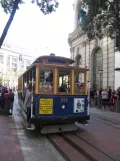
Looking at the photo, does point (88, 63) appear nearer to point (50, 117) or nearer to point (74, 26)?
point (74, 26)

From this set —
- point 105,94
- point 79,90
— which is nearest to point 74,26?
point 105,94

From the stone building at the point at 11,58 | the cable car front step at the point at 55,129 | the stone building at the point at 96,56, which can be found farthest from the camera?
the stone building at the point at 11,58

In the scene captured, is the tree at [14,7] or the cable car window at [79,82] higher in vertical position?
the tree at [14,7]

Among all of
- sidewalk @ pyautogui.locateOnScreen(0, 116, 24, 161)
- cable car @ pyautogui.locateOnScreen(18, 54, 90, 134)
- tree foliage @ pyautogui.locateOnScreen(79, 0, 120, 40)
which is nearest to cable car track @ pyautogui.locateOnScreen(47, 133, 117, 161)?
cable car @ pyautogui.locateOnScreen(18, 54, 90, 134)

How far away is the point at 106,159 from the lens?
7605 millimetres

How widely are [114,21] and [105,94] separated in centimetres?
682

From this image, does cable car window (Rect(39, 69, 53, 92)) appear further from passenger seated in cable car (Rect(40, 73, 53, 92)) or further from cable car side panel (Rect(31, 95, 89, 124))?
cable car side panel (Rect(31, 95, 89, 124))

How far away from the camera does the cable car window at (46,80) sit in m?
11.1

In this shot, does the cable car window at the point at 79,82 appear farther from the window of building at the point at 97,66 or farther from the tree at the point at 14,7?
the window of building at the point at 97,66

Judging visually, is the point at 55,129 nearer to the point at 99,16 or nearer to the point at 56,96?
the point at 56,96

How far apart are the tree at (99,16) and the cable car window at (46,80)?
25.1 ft

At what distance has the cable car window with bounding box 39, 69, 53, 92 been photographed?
11.1m

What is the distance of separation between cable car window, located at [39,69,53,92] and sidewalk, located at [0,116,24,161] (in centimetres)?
199

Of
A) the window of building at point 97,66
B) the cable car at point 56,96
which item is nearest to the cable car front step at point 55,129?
the cable car at point 56,96
